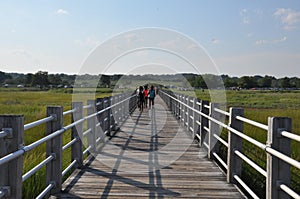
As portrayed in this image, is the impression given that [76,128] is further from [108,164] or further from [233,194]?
[233,194]

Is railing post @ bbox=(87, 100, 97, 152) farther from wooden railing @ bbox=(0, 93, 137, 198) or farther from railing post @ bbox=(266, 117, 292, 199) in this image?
railing post @ bbox=(266, 117, 292, 199)

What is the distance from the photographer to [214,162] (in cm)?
758

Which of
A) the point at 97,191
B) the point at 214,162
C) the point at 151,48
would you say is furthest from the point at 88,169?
the point at 151,48

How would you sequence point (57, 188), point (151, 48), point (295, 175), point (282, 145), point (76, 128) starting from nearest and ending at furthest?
point (282, 145), point (57, 188), point (76, 128), point (295, 175), point (151, 48)

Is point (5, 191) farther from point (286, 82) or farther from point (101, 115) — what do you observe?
point (286, 82)

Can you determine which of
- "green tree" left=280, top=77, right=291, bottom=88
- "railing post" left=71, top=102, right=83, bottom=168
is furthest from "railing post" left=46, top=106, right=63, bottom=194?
"green tree" left=280, top=77, right=291, bottom=88

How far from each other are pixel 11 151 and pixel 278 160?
249 cm

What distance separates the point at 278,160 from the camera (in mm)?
3965

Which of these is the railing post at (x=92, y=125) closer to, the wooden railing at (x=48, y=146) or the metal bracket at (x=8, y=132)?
the wooden railing at (x=48, y=146)

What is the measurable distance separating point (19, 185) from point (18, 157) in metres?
0.26

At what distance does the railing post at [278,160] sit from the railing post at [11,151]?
2.39 m

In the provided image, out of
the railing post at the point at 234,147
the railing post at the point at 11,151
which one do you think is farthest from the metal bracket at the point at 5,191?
the railing post at the point at 234,147

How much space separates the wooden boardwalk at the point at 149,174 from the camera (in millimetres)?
5438

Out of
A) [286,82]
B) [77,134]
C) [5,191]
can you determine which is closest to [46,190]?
[5,191]
